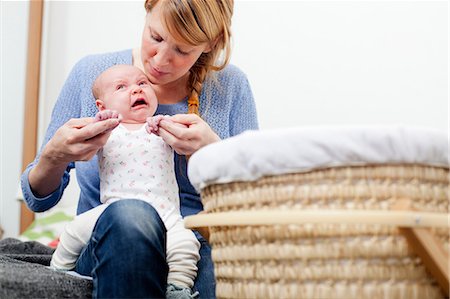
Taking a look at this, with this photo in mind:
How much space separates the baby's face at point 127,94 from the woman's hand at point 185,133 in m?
0.12

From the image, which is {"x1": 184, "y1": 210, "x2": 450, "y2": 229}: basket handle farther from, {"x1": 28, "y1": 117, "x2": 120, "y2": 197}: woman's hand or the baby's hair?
the baby's hair

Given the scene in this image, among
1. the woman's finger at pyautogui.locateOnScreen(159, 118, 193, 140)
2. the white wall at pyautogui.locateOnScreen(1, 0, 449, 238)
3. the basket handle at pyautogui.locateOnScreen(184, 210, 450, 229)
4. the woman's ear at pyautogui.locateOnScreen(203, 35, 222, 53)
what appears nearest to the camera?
the basket handle at pyautogui.locateOnScreen(184, 210, 450, 229)

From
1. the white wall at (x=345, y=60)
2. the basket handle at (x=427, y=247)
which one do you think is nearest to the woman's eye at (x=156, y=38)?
the basket handle at (x=427, y=247)

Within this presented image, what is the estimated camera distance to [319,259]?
2.57ft

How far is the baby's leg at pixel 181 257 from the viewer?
1104mm

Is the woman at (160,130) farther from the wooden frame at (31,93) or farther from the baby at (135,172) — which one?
the wooden frame at (31,93)

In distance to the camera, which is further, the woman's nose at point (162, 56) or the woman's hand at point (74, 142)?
the woman's nose at point (162, 56)

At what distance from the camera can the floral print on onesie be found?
1196 mm

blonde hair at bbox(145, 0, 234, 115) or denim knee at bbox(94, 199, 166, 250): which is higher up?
blonde hair at bbox(145, 0, 234, 115)

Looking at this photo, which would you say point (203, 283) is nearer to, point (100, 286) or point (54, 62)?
point (100, 286)

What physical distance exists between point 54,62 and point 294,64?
1.04 m

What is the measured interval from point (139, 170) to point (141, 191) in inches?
1.6

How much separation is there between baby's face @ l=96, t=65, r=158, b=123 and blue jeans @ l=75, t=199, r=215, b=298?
0.34 m

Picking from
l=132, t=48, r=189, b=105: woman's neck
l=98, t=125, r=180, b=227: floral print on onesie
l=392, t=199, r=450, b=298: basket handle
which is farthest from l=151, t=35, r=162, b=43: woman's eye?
l=392, t=199, r=450, b=298: basket handle
